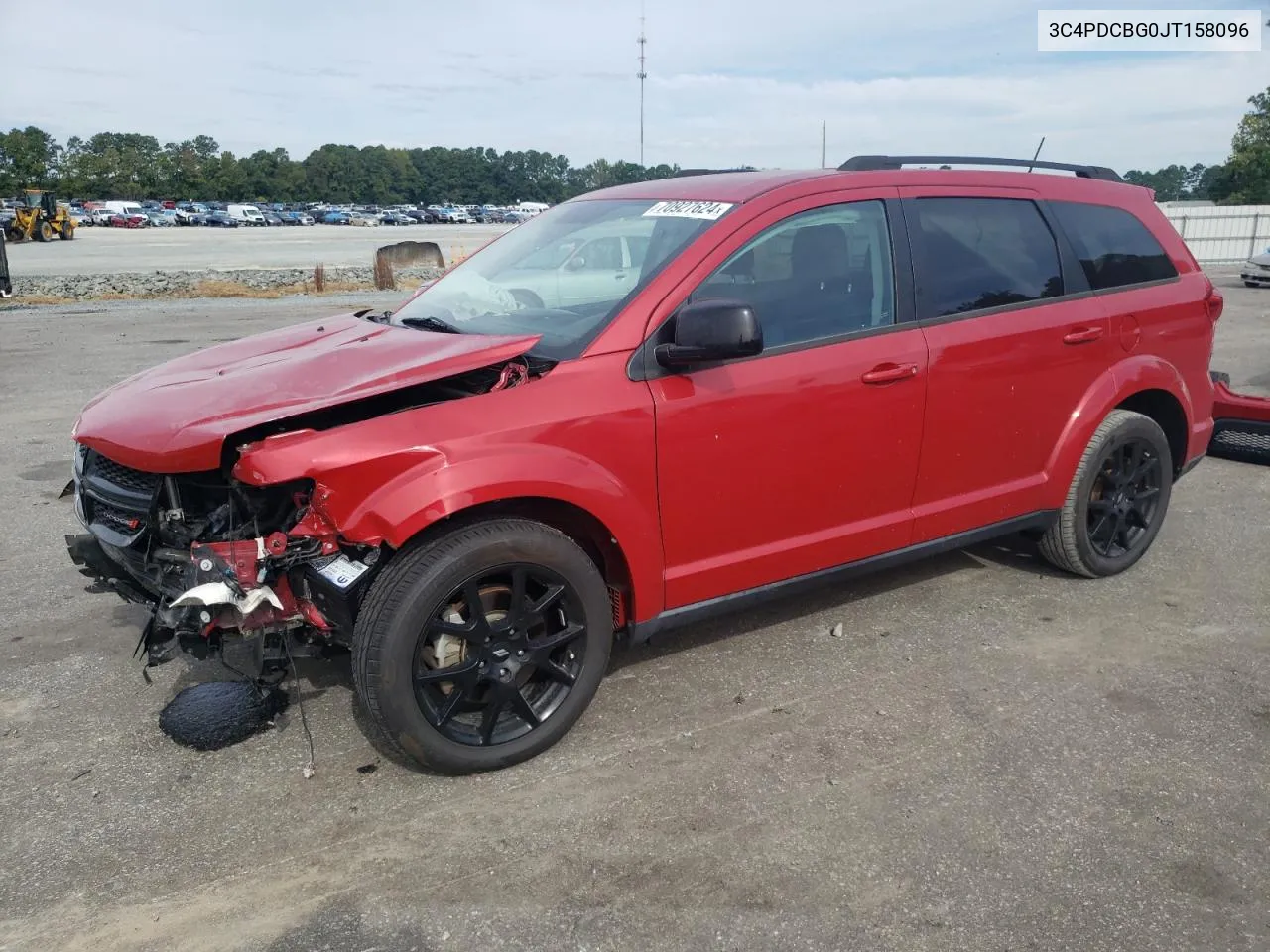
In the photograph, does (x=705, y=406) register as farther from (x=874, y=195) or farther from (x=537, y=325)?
(x=874, y=195)

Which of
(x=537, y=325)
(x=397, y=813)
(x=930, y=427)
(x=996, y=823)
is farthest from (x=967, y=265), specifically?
(x=397, y=813)

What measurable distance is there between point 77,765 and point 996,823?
292 cm

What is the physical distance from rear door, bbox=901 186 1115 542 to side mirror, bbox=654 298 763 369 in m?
1.04

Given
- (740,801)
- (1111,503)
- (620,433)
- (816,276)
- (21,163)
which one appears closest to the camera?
(740,801)

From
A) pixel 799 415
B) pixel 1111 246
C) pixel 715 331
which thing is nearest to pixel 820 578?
pixel 799 415

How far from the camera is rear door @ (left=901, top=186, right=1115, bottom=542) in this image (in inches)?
153

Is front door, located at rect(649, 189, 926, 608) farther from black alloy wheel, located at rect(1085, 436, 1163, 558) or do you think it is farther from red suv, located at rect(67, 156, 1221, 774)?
black alloy wheel, located at rect(1085, 436, 1163, 558)

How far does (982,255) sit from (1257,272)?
20.4 m

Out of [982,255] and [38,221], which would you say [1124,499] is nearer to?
[982,255]

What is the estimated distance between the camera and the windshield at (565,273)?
343 cm

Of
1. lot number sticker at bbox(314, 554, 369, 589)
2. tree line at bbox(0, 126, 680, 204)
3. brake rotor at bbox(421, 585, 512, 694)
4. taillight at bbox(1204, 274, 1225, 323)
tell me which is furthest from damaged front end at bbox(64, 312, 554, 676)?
tree line at bbox(0, 126, 680, 204)

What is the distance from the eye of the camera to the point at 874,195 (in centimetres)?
382

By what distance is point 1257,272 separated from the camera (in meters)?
20.5

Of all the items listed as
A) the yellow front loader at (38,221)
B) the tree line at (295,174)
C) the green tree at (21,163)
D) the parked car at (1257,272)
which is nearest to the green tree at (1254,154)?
the tree line at (295,174)
